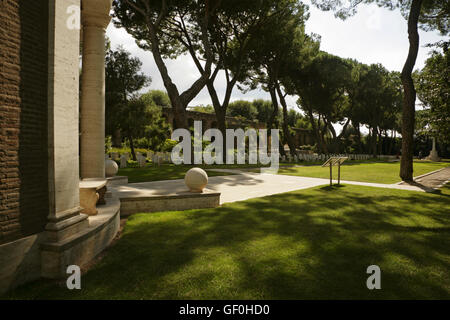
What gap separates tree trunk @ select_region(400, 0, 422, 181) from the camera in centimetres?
1122

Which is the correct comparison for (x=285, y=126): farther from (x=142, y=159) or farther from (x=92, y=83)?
(x=92, y=83)

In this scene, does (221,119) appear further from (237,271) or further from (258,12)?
(237,271)

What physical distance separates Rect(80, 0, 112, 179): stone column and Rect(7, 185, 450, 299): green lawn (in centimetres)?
150

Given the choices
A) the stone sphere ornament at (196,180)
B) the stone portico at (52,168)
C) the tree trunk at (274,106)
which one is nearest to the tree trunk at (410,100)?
the stone sphere ornament at (196,180)

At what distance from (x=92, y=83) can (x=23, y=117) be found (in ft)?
8.06

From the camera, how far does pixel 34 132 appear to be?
2896 millimetres

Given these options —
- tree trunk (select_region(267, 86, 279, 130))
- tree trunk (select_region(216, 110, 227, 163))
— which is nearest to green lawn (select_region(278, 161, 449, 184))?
tree trunk (select_region(216, 110, 227, 163))

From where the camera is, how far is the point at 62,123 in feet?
10.1

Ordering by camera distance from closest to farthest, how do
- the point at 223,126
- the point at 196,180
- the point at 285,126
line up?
the point at 196,180
the point at 223,126
the point at 285,126

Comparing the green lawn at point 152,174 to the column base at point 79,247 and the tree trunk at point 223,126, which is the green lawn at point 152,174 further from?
the tree trunk at point 223,126

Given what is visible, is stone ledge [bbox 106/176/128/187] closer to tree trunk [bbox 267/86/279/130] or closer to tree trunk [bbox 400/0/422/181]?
tree trunk [bbox 400/0/422/181]

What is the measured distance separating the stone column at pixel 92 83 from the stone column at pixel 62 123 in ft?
5.93

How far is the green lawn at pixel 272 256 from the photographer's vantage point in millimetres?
2705

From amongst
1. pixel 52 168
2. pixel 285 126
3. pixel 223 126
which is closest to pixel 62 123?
pixel 52 168
